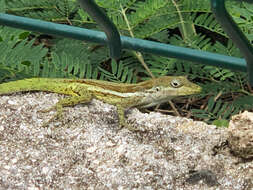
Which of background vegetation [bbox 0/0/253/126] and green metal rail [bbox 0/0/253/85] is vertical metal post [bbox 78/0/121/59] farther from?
background vegetation [bbox 0/0/253/126]

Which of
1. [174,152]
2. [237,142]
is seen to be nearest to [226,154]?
[237,142]

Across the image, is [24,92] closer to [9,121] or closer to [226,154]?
[9,121]

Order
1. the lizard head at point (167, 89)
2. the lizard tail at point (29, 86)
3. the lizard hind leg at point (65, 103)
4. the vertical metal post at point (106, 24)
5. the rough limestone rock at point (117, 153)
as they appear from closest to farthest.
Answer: the vertical metal post at point (106, 24), the rough limestone rock at point (117, 153), the lizard hind leg at point (65, 103), the lizard tail at point (29, 86), the lizard head at point (167, 89)

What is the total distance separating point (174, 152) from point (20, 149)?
2.93 feet

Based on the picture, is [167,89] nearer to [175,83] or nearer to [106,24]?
[175,83]

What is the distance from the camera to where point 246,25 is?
3.42 m

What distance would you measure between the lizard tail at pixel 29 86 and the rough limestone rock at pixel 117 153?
20 centimetres

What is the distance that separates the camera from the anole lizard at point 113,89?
3.23 metres

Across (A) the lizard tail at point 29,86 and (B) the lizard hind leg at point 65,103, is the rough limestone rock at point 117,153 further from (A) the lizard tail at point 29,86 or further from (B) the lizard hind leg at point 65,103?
(A) the lizard tail at point 29,86

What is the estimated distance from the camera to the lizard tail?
10.5 feet

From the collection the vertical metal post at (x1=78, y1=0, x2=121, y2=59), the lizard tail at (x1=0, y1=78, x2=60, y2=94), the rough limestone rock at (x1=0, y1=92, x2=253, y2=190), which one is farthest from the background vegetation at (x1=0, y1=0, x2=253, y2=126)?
the vertical metal post at (x1=78, y1=0, x2=121, y2=59)

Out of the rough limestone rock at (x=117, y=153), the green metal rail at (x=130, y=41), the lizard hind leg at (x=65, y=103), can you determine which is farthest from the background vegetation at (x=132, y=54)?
the green metal rail at (x=130, y=41)

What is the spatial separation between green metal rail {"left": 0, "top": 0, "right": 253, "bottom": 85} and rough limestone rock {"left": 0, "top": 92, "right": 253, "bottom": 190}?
0.89m

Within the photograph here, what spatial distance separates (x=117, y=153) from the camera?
105 inches
